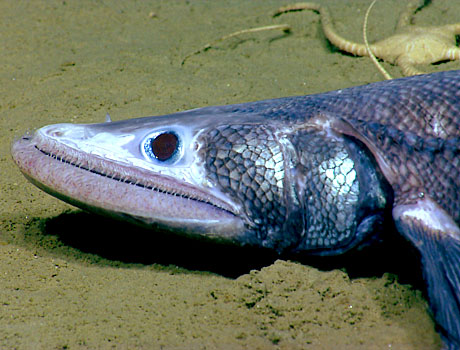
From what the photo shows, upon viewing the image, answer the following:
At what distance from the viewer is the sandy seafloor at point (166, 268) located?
100 inches

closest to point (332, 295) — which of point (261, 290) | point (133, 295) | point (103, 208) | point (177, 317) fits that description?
point (261, 290)

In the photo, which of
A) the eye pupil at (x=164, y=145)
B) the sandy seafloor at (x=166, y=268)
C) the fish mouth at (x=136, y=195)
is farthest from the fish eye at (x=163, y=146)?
the sandy seafloor at (x=166, y=268)

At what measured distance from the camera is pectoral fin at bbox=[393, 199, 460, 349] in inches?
90.6

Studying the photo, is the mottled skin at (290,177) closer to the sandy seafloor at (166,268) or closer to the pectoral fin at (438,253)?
the pectoral fin at (438,253)

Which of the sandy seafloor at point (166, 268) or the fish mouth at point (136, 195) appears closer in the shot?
the sandy seafloor at point (166, 268)

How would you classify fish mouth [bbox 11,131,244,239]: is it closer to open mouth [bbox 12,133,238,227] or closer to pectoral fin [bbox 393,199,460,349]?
open mouth [bbox 12,133,238,227]

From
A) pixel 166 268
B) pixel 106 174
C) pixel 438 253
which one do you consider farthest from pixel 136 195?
pixel 438 253

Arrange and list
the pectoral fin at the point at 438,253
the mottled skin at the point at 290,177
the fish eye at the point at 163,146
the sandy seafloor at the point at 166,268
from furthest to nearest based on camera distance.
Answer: the fish eye at the point at 163,146 → the mottled skin at the point at 290,177 → the sandy seafloor at the point at 166,268 → the pectoral fin at the point at 438,253

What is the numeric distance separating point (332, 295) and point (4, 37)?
4.94m

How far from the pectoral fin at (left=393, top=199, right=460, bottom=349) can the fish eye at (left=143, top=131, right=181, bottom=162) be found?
120 cm

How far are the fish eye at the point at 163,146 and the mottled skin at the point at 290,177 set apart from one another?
12 mm

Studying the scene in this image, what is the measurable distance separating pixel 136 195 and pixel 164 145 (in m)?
0.31

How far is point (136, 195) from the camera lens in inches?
106

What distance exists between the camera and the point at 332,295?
8.86ft
